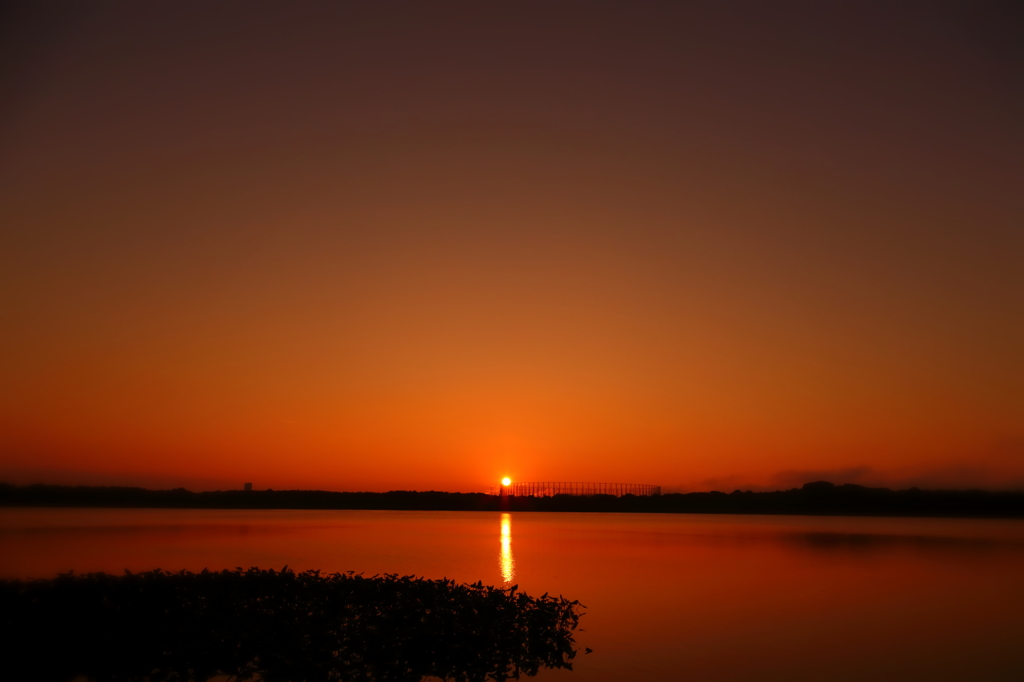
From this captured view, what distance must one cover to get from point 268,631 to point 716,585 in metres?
27.3

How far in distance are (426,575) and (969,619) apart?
24634 millimetres

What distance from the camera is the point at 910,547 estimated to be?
7125 centimetres

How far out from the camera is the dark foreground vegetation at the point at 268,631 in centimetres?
1866

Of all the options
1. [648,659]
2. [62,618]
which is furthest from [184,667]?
[648,659]

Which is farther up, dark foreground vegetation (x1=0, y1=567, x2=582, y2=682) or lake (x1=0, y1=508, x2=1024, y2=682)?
dark foreground vegetation (x1=0, y1=567, x2=582, y2=682)

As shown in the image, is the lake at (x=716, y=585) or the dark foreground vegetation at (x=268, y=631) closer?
the dark foreground vegetation at (x=268, y=631)

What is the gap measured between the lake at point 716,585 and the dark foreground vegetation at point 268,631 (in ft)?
7.24

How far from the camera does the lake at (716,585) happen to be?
2403 cm

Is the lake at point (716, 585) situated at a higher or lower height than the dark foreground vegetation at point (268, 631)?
lower

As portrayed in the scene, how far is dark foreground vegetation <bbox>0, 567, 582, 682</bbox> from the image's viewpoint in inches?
734

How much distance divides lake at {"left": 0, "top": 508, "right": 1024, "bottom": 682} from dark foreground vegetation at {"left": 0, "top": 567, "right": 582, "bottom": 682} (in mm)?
2206

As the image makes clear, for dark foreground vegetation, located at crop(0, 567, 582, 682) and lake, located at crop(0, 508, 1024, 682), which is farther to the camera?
lake, located at crop(0, 508, 1024, 682)

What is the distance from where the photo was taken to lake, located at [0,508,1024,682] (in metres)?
24.0

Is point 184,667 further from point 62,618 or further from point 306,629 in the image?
point 62,618
